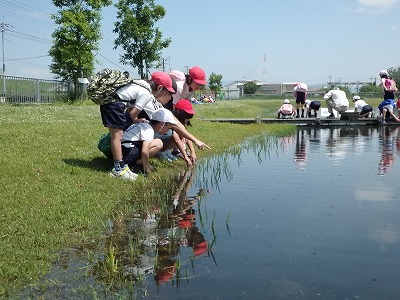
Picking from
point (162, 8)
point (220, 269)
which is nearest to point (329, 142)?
point (220, 269)

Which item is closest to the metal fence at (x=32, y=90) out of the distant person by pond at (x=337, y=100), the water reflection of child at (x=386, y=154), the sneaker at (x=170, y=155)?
the distant person by pond at (x=337, y=100)

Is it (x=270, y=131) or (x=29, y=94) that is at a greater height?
(x=29, y=94)

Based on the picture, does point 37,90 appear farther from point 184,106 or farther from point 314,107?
point 184,106

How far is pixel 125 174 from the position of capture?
6.54m

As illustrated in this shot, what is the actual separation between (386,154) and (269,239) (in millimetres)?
6630

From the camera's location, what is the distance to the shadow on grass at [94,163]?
7.02 meters

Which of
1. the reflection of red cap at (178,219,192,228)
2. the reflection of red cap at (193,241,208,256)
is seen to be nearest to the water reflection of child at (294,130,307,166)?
the reflection of red cap at (178,219,192,228)

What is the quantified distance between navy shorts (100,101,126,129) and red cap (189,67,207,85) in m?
1.64

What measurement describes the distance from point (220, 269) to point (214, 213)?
1628 millimetres

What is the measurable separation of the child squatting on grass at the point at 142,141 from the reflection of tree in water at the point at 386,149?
330 cm

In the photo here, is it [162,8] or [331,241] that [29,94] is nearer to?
[162,8]

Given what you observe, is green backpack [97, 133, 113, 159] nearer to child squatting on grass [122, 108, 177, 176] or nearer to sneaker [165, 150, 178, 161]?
child squatting on grass [122, 108, 177, 176]

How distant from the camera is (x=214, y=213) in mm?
5164

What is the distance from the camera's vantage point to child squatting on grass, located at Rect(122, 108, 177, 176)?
6863 mm
